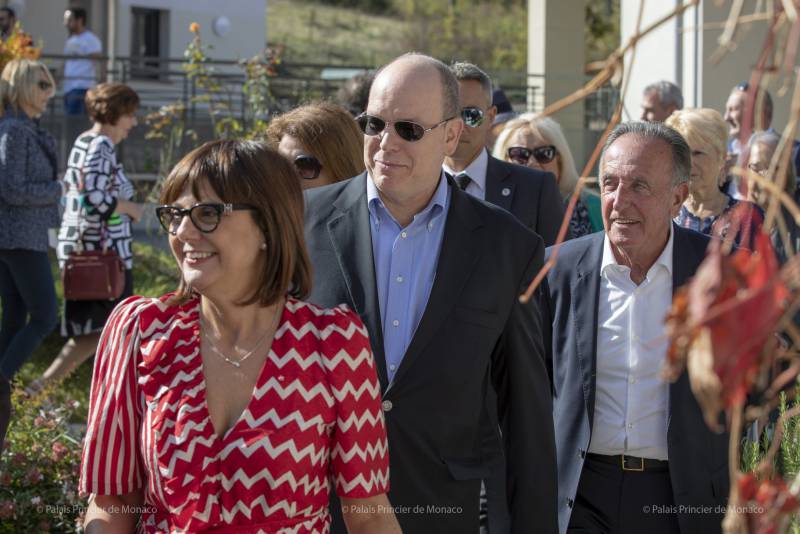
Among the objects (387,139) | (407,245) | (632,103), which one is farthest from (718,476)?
(632,103)

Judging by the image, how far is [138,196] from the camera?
52.3 feet

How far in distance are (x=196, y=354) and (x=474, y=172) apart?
2969mm

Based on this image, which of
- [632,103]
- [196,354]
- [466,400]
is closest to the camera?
[196,354]

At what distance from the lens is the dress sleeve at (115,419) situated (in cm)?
270

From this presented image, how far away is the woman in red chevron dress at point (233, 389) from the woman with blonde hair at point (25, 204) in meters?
5.52

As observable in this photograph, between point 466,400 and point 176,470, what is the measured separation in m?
1.08

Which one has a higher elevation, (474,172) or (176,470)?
(474,172)

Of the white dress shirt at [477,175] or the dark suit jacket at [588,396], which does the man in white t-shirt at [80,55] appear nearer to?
the white dress shirt at [477,175]

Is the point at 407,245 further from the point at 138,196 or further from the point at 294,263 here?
the point at 138,196

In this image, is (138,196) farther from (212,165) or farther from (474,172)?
(212,165)

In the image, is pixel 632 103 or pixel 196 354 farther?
pixel 632 103

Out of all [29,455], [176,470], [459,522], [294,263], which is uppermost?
[294,263]

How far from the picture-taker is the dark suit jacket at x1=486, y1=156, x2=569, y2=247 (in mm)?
5340

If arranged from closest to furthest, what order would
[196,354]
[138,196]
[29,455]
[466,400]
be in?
[196,354], [466,400], [29,455], [138,196]
